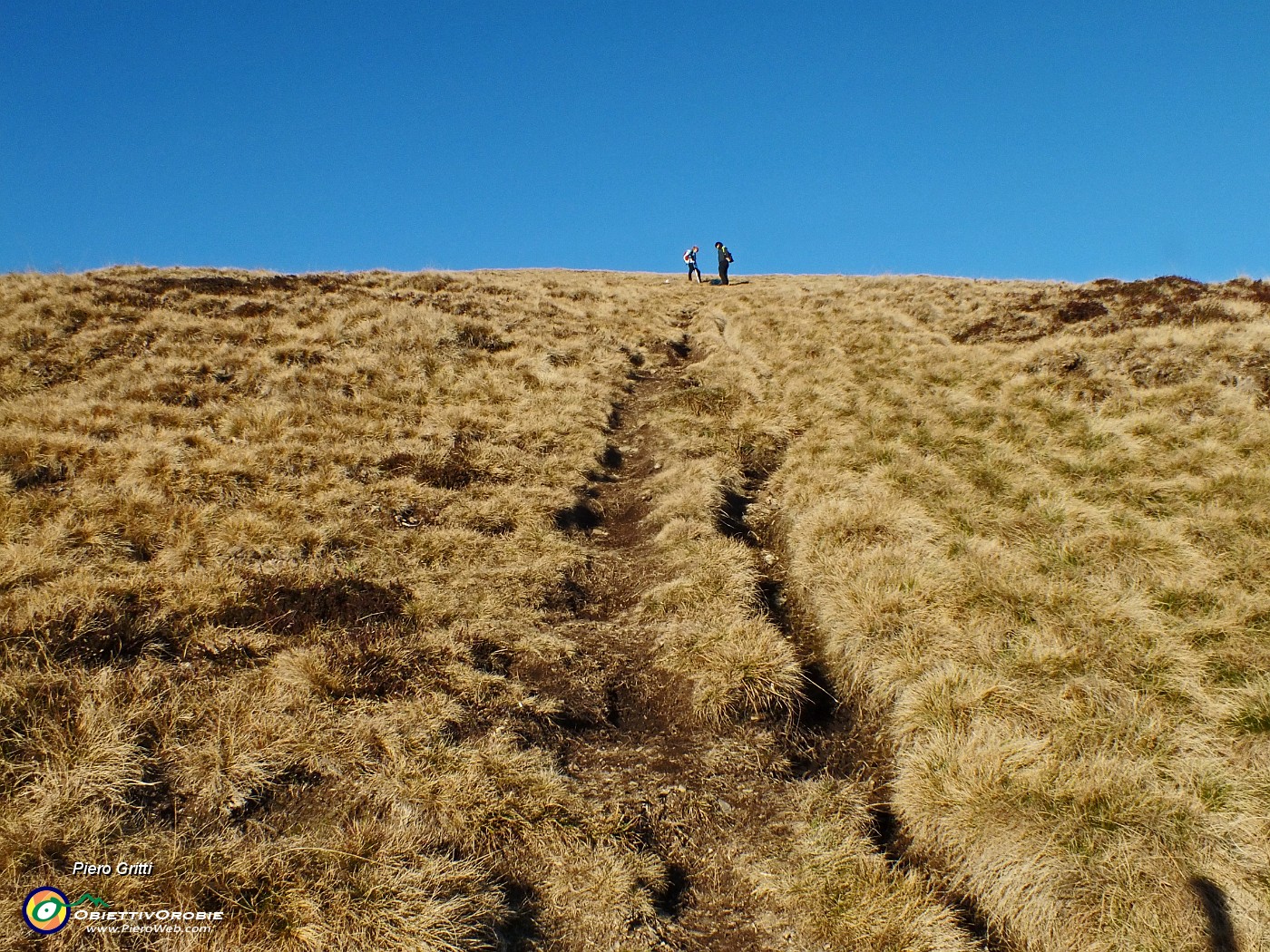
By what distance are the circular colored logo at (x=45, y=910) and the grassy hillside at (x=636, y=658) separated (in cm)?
9

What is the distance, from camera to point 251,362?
14.8 m

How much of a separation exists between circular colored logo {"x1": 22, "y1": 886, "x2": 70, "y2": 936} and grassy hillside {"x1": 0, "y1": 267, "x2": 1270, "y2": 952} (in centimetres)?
9

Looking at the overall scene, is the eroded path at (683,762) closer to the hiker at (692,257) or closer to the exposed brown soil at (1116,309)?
Answer: the exposed brown soil at (1116,309)

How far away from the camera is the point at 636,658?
7.50 metres

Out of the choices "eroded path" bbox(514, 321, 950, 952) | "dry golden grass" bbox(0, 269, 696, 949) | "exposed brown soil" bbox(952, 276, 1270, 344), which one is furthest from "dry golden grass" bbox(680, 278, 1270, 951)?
"dry golden grass" bbox(0, 269, 696, 949)

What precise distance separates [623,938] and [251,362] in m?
14.6

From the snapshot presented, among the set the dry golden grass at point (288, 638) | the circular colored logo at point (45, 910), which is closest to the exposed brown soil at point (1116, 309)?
the dry golden grass at point (288, 638)

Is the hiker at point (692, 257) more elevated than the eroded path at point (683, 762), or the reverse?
the hiker at point (692, 257)

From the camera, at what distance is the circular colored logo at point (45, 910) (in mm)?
3760

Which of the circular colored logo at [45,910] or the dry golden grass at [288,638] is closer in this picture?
the circular colored logo at [45,910]

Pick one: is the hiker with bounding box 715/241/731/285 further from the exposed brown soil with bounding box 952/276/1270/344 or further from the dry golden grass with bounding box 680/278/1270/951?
the dry golden grass with bounding box 680/278/1270/951

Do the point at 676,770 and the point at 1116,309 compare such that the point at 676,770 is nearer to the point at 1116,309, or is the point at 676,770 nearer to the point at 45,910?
the point at 45,910

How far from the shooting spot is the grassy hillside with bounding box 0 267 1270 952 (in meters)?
4.38

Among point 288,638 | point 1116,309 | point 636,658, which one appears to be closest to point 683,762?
point 636,658
